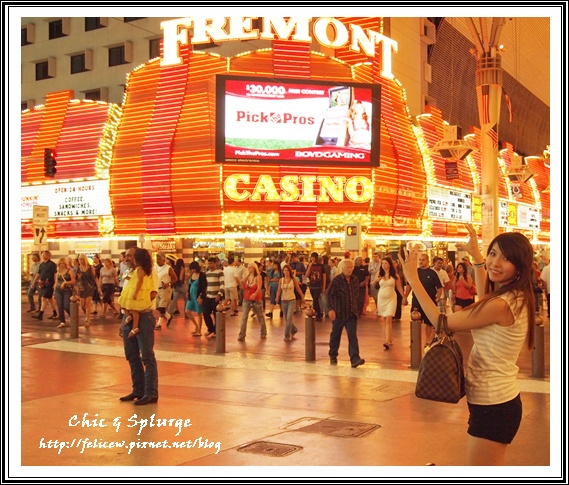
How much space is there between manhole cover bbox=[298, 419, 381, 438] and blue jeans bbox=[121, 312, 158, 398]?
2.24 metres

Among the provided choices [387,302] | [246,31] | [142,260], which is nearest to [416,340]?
[387,302]

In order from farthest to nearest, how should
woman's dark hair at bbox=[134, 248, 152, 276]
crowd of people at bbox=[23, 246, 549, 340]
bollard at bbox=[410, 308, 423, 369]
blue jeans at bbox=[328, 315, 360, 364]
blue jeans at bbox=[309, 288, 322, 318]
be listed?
blue jeans at bbox=[309, 288, 322, 318], crowd of people at bbox=[23, 246, 549, 340], blue jeans at bbox=[328, 315, 360, 364], bollard at bbox=[410, 308, 423, 369], woman's dark hair at bbox=[134, 248, 152, 276]

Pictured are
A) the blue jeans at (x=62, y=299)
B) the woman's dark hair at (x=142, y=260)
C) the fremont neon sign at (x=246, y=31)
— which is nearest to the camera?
the woman's dark hair at (x=142, y=260)

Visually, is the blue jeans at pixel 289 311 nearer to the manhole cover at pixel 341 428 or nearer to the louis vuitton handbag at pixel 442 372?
the manhole cover at pixel 341 428

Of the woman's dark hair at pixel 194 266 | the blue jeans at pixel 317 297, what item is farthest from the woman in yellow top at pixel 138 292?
the blue jeans at pixel 317 297

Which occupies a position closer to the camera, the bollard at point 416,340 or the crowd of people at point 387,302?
the crowd of people at point 387,302

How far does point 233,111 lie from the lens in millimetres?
26875

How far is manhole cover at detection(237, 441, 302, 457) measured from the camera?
6.68m

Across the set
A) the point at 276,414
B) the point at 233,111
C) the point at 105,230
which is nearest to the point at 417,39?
the point at 233,111

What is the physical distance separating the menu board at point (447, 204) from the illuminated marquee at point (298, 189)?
17.4 feet

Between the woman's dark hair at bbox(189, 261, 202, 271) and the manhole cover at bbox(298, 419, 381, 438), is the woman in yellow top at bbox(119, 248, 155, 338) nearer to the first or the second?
the manhole cover at bbox(298, 419, 381, 438)

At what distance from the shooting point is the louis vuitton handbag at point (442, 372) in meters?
4.11

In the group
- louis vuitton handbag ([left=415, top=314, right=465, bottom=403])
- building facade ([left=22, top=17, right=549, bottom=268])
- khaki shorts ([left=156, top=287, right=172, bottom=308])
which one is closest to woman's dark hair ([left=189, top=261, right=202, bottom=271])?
khaki shorts ([left=156, top=287, right=172, bottom=308])

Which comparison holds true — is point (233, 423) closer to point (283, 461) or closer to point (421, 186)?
Result: point (283, 461)
